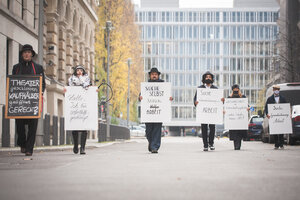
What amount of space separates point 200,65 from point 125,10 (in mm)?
61813

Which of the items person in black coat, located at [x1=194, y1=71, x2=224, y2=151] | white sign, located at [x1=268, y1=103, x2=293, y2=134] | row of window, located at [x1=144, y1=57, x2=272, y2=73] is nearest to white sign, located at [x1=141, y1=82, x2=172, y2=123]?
person in black coat, located at [x1=194, y1=71, x2=224, y2=151]

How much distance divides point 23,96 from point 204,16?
332ft

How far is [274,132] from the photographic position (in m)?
17.7

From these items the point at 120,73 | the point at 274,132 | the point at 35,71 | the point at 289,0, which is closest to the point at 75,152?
the point at 35,71

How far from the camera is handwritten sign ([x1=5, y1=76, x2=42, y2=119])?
12.5 m

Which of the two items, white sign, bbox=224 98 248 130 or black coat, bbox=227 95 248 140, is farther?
white sign, bbox=224 98 248 130

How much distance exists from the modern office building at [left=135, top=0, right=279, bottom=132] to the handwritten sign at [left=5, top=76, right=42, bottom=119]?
96037mm

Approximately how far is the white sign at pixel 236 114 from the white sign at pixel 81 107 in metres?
4.70

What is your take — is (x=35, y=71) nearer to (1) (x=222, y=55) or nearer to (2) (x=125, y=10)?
(2) (x=125, y=10)

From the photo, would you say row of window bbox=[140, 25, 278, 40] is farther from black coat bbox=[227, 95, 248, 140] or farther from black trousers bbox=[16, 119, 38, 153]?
A: black trousers bbox=[16, 119, 38, 153]

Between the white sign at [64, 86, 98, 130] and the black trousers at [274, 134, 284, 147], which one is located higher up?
the white sign at [64, 86, 98, 130]

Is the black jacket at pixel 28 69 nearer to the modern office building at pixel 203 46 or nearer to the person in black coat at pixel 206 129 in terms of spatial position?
the person in black coat at pixel 206 129

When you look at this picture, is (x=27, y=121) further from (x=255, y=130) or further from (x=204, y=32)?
(x=204, y=32)

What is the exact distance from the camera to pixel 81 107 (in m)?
13.7
